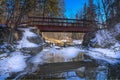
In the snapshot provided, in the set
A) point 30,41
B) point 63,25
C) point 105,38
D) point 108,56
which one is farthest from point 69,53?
point 63,25

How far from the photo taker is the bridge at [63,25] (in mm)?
25922

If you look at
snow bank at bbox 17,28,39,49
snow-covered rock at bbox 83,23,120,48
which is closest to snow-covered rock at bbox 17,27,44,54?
snow bank at bbox 17,28,39,49

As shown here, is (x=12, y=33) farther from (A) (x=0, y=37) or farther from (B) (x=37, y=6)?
(B) (x=37, y=6)

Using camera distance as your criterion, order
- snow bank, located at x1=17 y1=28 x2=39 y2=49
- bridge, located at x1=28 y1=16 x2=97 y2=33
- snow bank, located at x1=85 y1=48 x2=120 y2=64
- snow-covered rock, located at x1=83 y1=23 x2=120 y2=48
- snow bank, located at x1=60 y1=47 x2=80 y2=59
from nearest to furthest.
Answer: snow bank, located at x1=85 y1=48 x2=120 y2=64 → snow bank, located at x1=60 y1=47 x2=80 y2=59 → snow-covered rock, located at x1=83 y1=23 x2=120 y2=48 → snow bank, located at x1=17 y1=28 x2=39 y2=49 → bridge, located at x1=28 y1=16 x2=97 y2=33

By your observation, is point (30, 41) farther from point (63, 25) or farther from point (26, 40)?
point (63, 25)

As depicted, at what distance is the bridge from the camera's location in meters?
25.9

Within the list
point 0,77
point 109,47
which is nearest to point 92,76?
point 0,77

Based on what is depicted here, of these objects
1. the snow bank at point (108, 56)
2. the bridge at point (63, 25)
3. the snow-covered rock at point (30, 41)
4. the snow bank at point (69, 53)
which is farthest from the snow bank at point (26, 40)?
the snow bank at point (108, 56)

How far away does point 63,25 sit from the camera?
27547mm

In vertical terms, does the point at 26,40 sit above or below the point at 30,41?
above

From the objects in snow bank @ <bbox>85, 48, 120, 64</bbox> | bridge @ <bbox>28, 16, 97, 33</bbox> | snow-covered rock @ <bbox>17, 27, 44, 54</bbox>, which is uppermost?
bridge @ <bbox>28, 16, 97, 33</bbox>

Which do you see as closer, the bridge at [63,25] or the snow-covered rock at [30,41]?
the snow-covered rock at [30,41]

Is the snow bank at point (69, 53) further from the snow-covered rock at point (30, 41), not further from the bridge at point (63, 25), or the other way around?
the bridge at point (63, 25)

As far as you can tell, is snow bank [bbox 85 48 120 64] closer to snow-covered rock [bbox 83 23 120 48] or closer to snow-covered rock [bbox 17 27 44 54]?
snow-covered rock [bbox 83 23 120 48]
